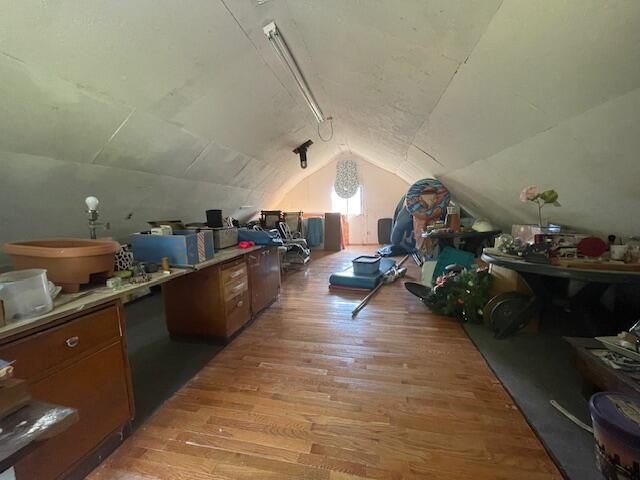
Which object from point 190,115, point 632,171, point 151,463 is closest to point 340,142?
point 190,115

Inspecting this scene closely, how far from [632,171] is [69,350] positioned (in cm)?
291

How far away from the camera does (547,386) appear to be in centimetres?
185

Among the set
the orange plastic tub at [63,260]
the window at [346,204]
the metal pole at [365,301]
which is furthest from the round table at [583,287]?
the window at [346,204]

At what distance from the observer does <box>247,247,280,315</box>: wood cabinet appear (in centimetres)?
294

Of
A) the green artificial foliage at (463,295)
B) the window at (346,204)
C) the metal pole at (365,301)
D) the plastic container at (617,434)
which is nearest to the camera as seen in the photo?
the plastic container at (617,434)

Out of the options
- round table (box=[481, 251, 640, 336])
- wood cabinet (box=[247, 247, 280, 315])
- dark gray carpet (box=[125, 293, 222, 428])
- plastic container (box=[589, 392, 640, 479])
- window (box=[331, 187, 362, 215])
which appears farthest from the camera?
window (box=[331, 187, 362, 215])

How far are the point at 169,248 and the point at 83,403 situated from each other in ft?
3.43

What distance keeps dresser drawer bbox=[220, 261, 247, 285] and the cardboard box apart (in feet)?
0.95

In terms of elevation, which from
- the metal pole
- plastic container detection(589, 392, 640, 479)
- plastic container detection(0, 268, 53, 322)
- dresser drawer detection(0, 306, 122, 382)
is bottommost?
the metal pole

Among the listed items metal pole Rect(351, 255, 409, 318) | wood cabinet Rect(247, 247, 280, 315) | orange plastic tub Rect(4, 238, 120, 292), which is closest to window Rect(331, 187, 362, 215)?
metal pole Rect(351, 255, 409, 318)

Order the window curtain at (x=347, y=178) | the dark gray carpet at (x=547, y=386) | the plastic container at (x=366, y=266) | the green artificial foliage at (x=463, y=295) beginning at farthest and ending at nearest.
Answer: the window curtain at (x=347, y=178) → the plastic container at (x=366, y=266) → the green artificial foliage at (x=463, y=295) → the dark gray carpet at (x=547, y=386)

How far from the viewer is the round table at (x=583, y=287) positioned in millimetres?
1782

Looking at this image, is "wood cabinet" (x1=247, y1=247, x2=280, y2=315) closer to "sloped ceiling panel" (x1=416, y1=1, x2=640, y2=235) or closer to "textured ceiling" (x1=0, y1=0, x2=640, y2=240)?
"textured ceiling" (x1=0, y1=0, x2=640, y2=240)

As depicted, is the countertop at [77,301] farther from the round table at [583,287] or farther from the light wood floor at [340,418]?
the round table at [583,287]
